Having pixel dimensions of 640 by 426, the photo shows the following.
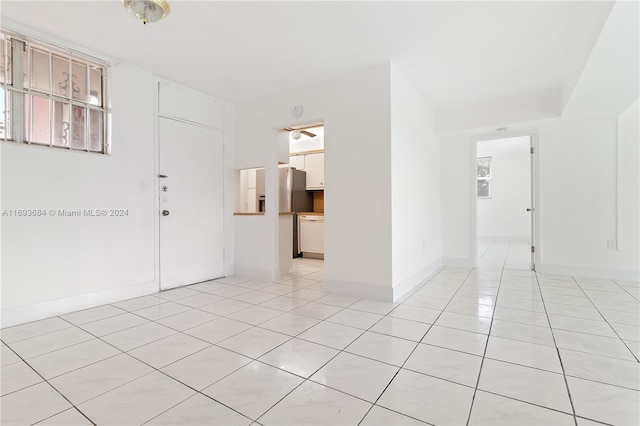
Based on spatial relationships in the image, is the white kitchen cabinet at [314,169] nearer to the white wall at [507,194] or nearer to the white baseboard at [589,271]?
the white baseboard at [589,271]

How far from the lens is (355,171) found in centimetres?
329

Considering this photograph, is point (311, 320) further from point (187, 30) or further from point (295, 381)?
point (187, 30)

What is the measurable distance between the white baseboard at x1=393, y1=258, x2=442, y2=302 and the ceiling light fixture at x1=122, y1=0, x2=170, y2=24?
3170 mm

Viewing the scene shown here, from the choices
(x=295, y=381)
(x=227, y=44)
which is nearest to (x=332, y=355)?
(x=295, y=381)

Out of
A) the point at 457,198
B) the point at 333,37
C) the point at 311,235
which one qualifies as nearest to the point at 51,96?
the point at 333,37

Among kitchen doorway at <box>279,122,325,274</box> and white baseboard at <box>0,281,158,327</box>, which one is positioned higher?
kitchen doorway at <box>279,122,325,274</box>

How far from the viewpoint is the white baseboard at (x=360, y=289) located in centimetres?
308

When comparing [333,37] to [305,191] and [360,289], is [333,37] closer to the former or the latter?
[360,289]

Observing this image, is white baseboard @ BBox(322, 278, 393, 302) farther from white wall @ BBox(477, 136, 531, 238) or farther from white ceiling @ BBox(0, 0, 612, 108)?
white wall @ BBox(477, 136, 531, 238)

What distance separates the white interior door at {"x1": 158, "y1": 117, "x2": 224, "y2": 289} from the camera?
3.53 meters

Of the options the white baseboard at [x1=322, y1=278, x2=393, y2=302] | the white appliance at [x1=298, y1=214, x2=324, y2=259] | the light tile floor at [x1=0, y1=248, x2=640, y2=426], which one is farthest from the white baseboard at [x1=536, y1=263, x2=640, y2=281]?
the white appliance at [x1=298, y1=214, x2=324, y2=259]

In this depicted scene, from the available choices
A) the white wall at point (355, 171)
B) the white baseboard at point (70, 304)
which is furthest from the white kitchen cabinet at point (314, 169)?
the white baseboard at point (70, 304)

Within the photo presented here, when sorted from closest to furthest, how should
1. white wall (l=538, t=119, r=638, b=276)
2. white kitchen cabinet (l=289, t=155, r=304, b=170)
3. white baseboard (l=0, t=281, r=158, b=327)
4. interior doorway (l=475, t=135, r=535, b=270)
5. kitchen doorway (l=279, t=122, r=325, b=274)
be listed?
white baseboard (l=0, t=281, r=158, b=327)
white wall (l=538, t=119, r=638, b=276)
kitchen doorway (l=279, t=122, r=325, b=274)
white kitchen cabinet (l=289, t=155, r=304, b=170)
interior doorway (l=475, t=135, r=535, b=270)

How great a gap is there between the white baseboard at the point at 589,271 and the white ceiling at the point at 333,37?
2490 mm
